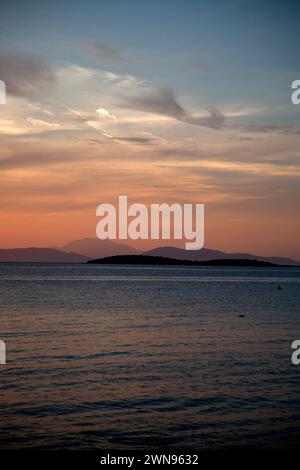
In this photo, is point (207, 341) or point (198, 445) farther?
point (207, 341)

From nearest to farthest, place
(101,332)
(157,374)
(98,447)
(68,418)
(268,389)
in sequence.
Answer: (98,447) < (68,418) < (268,389) < (157,374) < (101,332)

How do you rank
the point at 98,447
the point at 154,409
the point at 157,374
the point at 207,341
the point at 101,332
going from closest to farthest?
the point at 98,447 → the point at 154,409 → the point at 157,374 → the point at 207,341 → the point at 101,332

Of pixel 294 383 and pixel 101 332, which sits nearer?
pixel 294 383

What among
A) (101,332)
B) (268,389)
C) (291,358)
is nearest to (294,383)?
(268,389)

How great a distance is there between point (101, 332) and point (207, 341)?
31.2 ft

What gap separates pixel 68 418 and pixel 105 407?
1933 millimetres

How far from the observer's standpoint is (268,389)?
859 inches

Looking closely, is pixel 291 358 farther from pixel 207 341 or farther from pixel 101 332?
pixel 101 332
